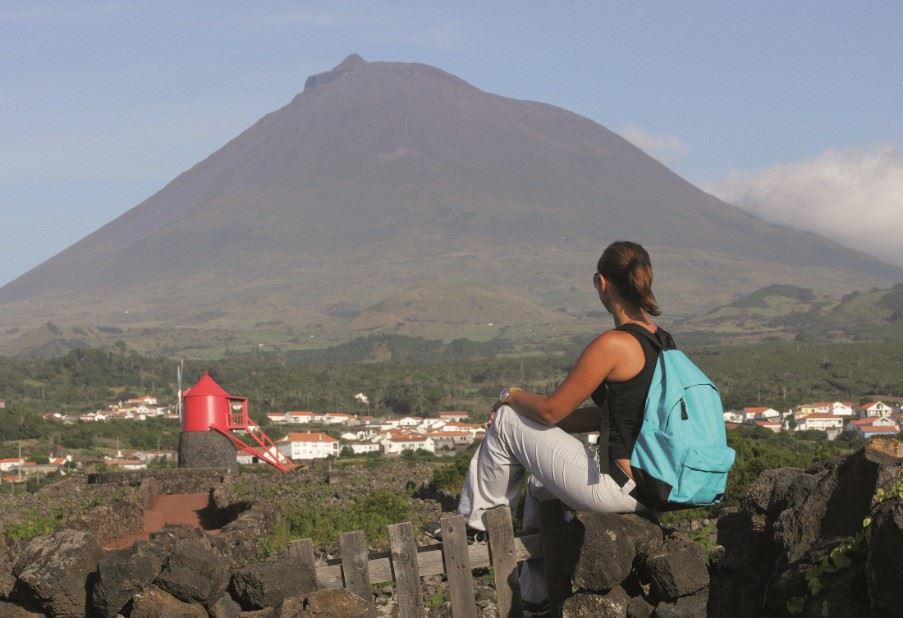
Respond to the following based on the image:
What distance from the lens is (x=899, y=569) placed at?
5.26m

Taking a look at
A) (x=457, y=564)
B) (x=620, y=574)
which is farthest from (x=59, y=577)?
(x=620, y=574)

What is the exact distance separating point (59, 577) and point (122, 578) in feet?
1.55

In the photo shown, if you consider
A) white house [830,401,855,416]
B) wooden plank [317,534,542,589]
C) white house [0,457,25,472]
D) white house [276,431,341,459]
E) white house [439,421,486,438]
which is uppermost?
wooden plank [317,534,542,589]

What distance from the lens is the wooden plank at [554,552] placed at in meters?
7.52

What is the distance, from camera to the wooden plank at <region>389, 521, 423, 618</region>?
7559mm

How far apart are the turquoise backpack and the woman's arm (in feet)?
0.74

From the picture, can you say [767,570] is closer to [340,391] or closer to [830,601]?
[830,601]

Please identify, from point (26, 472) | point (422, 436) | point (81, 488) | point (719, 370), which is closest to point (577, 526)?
point (81, 488)

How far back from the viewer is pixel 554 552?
758 cm

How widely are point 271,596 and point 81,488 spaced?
24.8 meters

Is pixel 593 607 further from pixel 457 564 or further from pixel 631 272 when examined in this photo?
pixel 631 272

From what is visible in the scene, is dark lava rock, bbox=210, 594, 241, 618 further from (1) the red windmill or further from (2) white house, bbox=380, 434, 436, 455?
(2) white house, bbox=380, 434, 436, 455

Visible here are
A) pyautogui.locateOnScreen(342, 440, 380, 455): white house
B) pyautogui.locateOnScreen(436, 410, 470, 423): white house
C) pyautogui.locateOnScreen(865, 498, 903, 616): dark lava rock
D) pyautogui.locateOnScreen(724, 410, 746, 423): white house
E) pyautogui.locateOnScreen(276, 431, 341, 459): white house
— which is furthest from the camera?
pyautogui.locateOnScreen(436, 410, 470, 423): white house

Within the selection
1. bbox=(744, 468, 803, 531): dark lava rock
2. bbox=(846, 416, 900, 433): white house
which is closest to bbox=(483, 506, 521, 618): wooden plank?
bbox=(744, 468, 803, 531): dark lava rock
